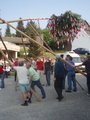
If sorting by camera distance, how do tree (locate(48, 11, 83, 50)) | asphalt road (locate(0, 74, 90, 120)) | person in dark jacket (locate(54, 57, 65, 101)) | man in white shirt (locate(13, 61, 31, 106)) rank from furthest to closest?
person in dark jacket (locate(54, 57, 65, 101)) < man in white shirt (locate(13, 61, 31, 106)) < tree (locate(48, 11, 83, 50)) < asphalt road (locate(0, 74, 90, 120))

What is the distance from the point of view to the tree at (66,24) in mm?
13102

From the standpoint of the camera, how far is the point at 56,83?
1545 cm

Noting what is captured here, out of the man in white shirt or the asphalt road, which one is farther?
the man in white shirt

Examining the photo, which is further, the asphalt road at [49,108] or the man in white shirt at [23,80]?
the man in white shirt at [23,80]

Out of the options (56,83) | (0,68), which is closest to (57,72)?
(56,83)

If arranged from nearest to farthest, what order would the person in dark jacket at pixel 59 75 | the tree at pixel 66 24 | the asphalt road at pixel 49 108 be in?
the asphalt road at pixel 49 108 < the tree at pixel 66 24 < the person in dark jacket at pixel 59 75

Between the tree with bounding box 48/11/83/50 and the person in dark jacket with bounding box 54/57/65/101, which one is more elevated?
the tree with bounding box 48/11/83/50

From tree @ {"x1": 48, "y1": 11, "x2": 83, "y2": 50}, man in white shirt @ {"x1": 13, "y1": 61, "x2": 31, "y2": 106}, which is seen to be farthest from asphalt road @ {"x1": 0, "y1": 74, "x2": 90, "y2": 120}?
tree @ {"x1": 48, "y1": 11, "x2": 83, "y2": 50}

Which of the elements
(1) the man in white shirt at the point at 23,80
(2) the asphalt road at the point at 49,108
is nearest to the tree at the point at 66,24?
(1) the man in white shirt at the point at 23,80

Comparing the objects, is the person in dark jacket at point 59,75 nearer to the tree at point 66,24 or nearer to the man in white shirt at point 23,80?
the man in white shirt at point 23,80

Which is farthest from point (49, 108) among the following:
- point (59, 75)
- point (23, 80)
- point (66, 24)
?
point (66, 24)

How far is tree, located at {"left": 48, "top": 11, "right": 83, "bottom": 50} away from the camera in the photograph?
13.1 metres

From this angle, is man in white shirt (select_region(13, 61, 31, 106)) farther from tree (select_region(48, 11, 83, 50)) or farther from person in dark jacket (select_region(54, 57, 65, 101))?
tree (select_region(48, 11, 83, 50))

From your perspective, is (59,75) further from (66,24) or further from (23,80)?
(66,24)
